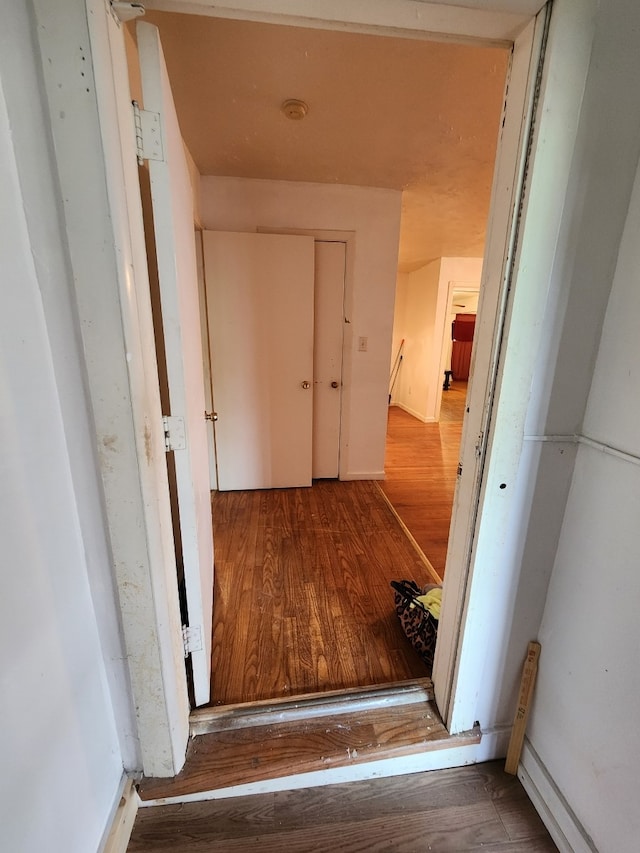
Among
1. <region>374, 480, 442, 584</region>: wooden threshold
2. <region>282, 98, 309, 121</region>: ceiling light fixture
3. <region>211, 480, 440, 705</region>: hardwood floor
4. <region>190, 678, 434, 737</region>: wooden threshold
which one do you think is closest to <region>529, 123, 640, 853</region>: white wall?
<region>190, 678, 434, 737</region>: wooden threshold

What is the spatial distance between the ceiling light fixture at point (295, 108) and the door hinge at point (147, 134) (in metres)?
1.14

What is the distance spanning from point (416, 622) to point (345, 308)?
233 cm

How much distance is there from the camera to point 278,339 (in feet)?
8.92

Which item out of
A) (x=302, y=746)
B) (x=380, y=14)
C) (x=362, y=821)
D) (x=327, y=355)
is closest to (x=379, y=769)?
(x=362, y=821)

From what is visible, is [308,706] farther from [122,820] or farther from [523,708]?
[523,708]

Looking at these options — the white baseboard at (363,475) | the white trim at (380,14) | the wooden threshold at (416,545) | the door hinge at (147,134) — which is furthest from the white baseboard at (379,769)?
the white baseboard at (363,475)

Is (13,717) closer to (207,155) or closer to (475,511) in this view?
(475,511)

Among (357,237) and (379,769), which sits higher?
(357,237)

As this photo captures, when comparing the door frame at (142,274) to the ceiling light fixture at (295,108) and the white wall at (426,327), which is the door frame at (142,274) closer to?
the ceiling light fixture at (295,108)

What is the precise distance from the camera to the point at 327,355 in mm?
2980

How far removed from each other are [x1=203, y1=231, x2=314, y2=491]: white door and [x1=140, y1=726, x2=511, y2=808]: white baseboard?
6.74 feet

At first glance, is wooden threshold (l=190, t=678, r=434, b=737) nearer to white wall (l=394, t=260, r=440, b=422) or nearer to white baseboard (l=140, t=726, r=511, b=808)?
white baseboard (l=140, t=726, r=511, b=808)

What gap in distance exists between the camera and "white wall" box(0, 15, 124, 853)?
2.01 feet

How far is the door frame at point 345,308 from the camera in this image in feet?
8.82
